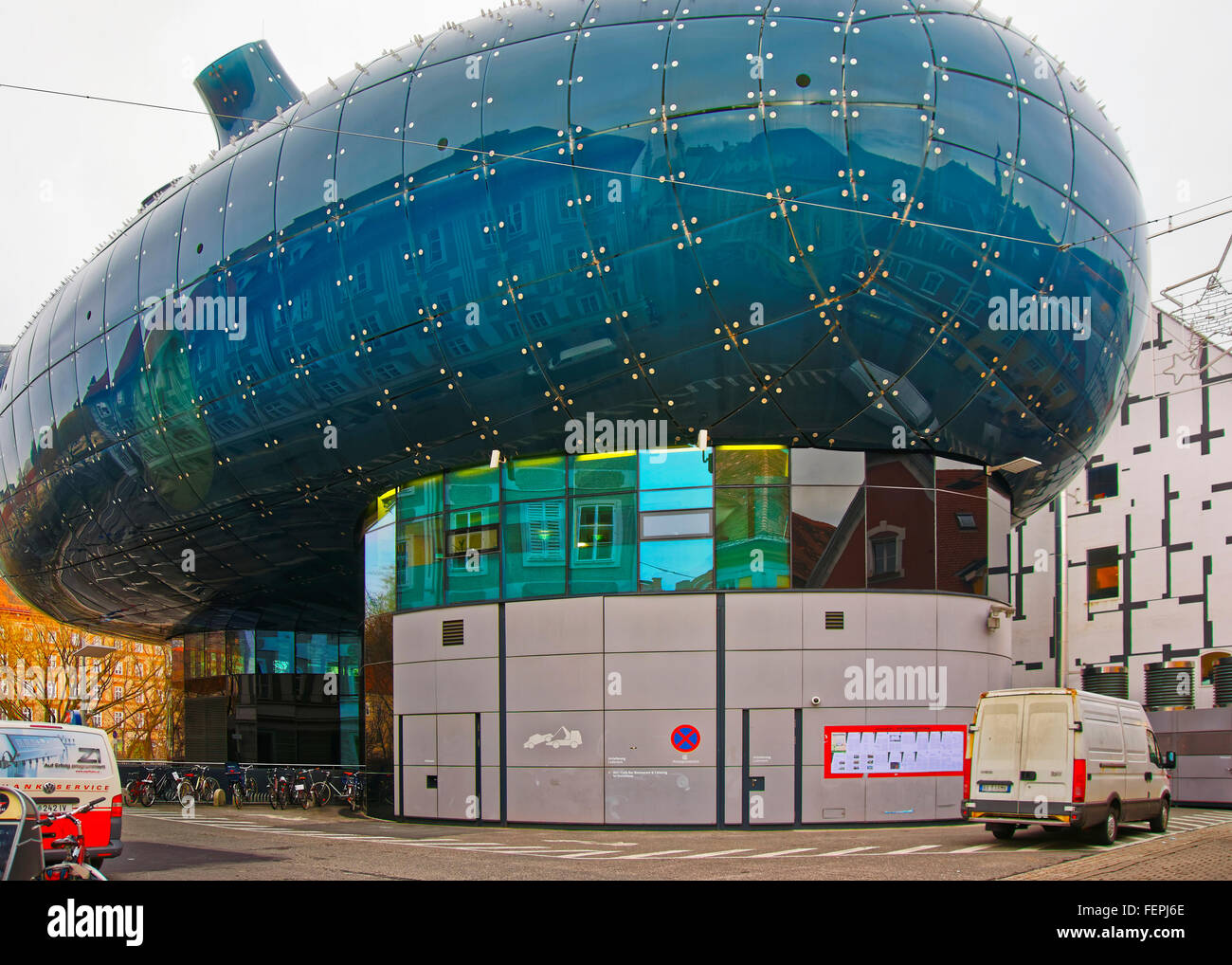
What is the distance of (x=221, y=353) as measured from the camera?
24.2 meters

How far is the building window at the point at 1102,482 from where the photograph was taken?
38.2m

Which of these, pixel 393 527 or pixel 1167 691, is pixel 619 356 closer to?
pixel 393 527

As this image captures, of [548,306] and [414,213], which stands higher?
[414,213]

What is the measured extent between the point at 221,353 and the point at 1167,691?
2756 centimetres

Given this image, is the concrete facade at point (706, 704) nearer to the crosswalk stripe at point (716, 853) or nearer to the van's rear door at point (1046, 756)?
the crosswalk stripe at point (716, 853)

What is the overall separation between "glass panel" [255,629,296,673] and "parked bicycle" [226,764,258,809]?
631 cm

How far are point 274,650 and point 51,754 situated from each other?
81.6ft

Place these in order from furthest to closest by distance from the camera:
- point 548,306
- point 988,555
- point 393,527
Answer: point 393,527 < point 988,555 < point 548,306

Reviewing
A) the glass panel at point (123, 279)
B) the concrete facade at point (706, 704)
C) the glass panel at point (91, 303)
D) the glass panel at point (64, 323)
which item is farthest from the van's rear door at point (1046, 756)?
the glass panel at point (64, 323)

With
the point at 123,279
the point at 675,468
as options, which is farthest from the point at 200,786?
the point at 675,468

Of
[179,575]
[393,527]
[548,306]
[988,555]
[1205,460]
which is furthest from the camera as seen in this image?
[1205,460]

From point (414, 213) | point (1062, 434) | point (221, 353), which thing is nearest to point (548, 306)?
point (414, 213)

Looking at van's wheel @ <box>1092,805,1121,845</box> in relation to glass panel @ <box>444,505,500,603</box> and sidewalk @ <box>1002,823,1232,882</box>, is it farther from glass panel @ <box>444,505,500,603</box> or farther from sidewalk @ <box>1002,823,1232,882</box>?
glass panel @ <box>444,505,500,603</box>

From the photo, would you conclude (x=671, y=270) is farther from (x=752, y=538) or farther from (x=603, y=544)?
(x=603, y=544)
